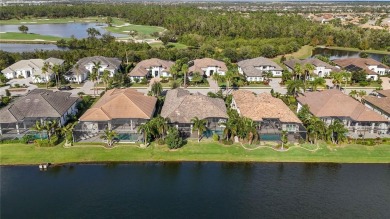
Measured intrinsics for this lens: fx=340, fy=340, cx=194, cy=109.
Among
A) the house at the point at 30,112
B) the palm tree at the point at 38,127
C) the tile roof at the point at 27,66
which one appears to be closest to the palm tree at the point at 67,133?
the palm tree at the point at 38,127

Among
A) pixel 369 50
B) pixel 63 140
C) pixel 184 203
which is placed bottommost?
pixel 184 203

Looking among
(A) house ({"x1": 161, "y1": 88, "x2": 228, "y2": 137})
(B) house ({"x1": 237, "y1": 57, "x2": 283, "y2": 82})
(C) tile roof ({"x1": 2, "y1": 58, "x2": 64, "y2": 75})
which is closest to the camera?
(A) house ({"x1": 161, "y1": 88, "x2": 228, "y2": 137})

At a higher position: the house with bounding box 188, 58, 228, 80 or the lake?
the house with bounding box 188, 58, 228, 80

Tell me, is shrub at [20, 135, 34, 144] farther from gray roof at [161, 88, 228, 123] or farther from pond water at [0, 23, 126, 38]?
pond water at [0, 23, 126, 38]

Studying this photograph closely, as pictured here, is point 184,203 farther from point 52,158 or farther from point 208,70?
point 208,70

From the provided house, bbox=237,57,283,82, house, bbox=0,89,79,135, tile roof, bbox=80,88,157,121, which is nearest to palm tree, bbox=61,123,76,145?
tile roof, bbox=80,88,157,121

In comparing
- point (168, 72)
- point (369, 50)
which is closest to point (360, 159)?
point (168, 72)
